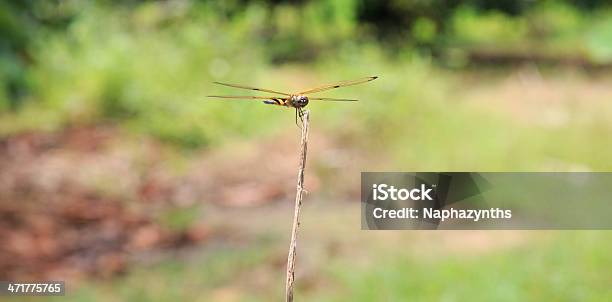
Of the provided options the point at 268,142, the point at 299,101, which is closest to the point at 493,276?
the point at 268,142

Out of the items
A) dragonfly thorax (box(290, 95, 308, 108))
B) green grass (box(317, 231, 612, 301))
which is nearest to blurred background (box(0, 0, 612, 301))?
green grass (box(317, 231, 612, 301))

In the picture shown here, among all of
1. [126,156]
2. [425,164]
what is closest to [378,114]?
[425,164]

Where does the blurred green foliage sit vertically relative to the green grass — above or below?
above

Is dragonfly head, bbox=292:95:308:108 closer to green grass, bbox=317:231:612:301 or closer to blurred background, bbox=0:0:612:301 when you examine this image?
blurred background, bbox=0:0:612:301
